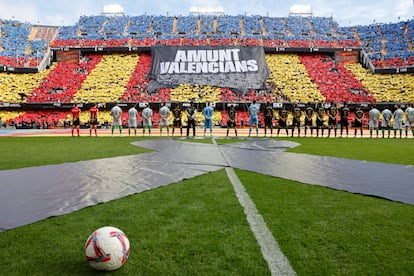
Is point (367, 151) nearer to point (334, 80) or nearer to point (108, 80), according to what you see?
point (334, 80)

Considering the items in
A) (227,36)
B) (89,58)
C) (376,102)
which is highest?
(227,36)

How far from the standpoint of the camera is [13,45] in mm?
43375

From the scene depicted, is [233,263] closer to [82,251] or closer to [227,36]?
[82,251]

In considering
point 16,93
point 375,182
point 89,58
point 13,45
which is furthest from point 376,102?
point 13,45

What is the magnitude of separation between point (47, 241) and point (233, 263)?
80.2 inches

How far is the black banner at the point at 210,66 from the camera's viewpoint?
37.2m

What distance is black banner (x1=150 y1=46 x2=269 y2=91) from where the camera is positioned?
3722 cm

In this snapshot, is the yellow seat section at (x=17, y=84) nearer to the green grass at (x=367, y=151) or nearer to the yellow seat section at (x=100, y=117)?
the yellow seat section at (x=100, y=117)

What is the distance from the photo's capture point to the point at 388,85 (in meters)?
36.2

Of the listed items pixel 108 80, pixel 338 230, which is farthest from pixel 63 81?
pixel 338 230

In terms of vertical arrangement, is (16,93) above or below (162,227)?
above

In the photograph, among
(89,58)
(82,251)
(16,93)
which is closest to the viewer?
(82,251)

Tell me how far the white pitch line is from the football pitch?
0.05 m

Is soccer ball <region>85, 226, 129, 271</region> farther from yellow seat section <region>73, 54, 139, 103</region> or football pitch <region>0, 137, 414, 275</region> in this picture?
yellow seat section <region>73, 54, 139, 103</region>
